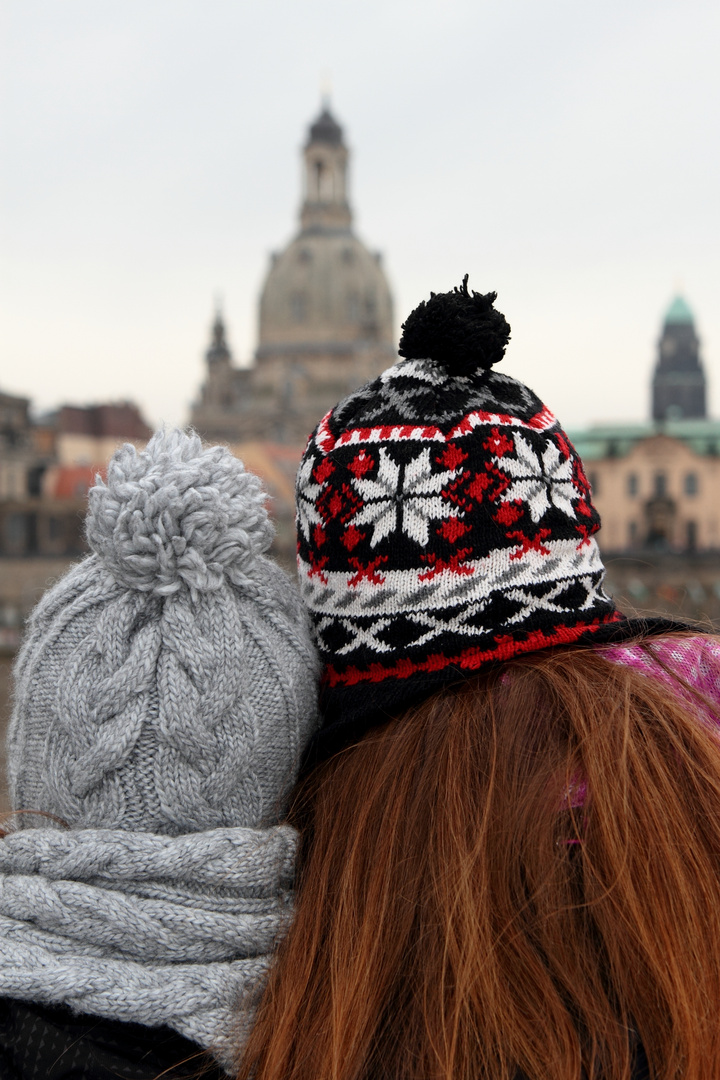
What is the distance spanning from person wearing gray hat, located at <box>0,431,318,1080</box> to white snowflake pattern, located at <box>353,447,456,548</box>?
0.17 metres

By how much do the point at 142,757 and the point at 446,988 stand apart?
1.56ft

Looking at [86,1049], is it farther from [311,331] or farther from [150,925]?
[311,331]

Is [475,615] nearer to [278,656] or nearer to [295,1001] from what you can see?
[278,656]

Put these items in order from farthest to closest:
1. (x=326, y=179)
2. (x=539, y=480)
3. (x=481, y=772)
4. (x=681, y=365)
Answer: (x=681, y=365), (x=326, y=179), (x=539, y=480), (x=481, y=772)

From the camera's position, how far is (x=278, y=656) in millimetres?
1443

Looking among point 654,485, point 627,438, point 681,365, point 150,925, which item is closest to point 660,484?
point 654,485

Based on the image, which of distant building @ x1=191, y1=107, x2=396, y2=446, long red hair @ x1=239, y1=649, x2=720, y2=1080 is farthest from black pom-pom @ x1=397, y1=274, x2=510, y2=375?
distant building @ x1=191, y1=107, x2=396, y2=446

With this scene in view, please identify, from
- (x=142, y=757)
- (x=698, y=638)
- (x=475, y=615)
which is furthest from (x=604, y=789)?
(x=142, y=757)

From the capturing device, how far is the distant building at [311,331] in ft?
196

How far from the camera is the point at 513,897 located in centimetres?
129

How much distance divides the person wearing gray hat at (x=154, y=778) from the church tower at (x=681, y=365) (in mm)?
69758

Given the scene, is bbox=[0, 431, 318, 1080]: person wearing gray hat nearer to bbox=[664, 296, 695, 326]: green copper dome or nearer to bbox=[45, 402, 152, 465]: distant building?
bbox=[45, 402, 152, 465]: distant building

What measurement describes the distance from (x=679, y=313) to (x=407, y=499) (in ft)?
235

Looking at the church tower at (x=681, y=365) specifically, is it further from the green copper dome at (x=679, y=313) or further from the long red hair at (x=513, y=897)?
the long red hair at (x=513, y=897)
